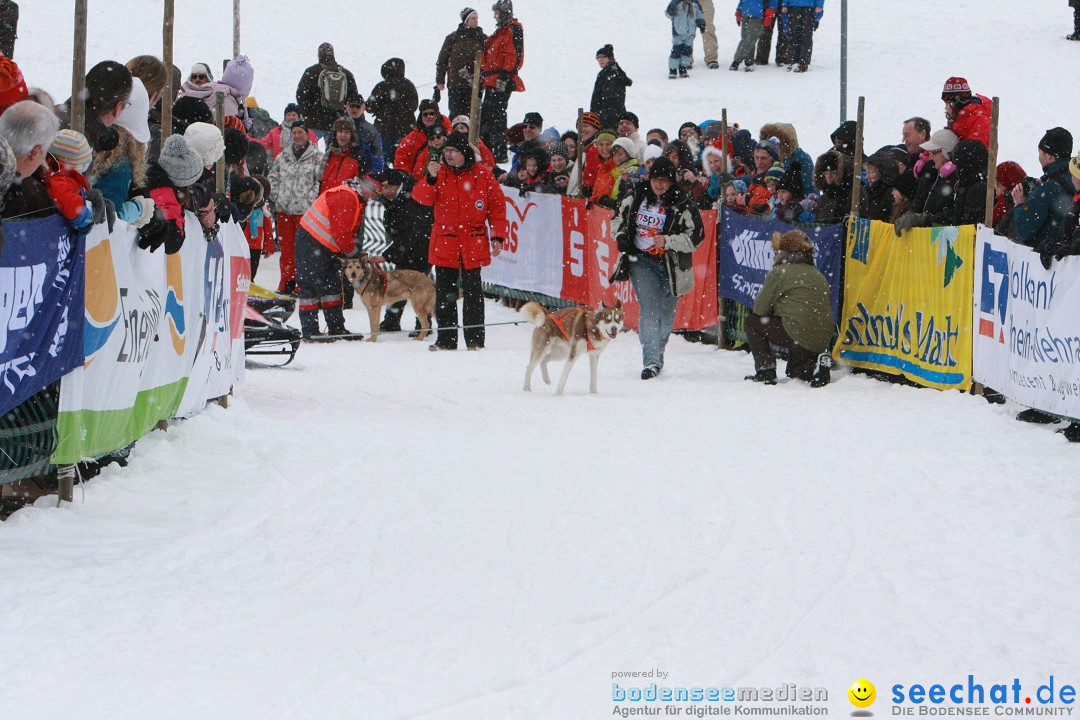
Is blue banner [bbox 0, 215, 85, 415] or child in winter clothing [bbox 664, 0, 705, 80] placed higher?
child in winter clothing [bbox 664, 0, 705, 80]

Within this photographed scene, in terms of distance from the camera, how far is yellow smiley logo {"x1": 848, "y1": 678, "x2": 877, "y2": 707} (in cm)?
391

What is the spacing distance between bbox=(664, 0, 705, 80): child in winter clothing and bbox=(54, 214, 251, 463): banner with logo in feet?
59.6

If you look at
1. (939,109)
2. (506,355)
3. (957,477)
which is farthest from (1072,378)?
(939,109)

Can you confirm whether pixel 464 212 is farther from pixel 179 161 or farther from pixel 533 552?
pixel 533 552

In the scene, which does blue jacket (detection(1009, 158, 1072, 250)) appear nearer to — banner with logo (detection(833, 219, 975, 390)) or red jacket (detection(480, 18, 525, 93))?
banner with logo (detection(833, 219, 975, 390))

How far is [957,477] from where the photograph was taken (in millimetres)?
7145

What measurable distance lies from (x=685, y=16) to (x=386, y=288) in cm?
1391

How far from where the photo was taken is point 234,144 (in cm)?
1099

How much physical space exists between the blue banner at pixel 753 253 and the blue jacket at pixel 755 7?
41.6ft

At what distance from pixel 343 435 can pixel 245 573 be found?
10.8 feet

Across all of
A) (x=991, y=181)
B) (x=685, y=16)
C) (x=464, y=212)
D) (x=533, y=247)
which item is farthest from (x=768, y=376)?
(x=685, y=16)

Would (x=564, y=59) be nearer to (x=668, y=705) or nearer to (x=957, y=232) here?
(x=957, y=232)

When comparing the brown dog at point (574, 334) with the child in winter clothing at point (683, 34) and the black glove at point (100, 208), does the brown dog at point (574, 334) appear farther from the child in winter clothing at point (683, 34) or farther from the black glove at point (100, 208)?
the child in winter clothing at point (683, 34)

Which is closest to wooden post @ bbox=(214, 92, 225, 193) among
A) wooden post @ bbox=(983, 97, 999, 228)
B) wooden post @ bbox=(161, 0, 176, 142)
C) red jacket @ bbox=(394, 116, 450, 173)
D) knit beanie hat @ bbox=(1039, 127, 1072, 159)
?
wooden post @ bbox=(161, 0, 176, 142)
